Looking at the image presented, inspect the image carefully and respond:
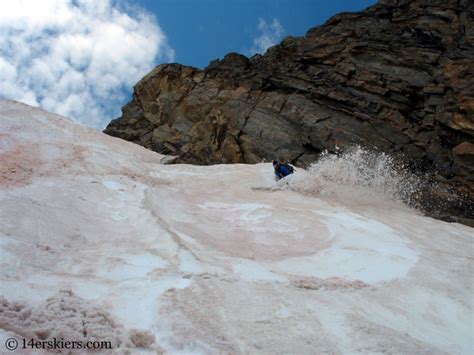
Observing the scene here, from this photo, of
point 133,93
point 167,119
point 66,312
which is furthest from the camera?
point 133,93

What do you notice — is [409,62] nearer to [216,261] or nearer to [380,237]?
[380,237]

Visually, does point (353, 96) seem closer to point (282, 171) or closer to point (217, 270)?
point (282, 171)

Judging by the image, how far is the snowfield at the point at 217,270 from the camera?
5.45 metres

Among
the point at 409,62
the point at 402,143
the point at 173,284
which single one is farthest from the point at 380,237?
the point at 409,62

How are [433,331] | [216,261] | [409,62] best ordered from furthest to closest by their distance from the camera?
[409,62] → [216,261] → [433,331]

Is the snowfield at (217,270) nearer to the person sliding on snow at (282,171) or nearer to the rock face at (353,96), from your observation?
the person sliding on snow at (282,171)

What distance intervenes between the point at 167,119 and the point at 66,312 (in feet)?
95.8

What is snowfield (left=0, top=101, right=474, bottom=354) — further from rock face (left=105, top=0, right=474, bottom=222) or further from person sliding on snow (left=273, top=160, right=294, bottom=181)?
rock face (left=105, top=0, right=474, bottom=222)

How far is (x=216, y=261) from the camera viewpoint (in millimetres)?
8086

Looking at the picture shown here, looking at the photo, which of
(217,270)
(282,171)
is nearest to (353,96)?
(282,171)

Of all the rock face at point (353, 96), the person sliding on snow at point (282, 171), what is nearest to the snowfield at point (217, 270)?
the person sliding on snow at point (282, 171)

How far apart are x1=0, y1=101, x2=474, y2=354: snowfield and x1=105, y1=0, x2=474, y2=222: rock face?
1063 cm

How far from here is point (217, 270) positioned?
751 cm

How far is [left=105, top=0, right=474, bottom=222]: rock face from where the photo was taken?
76.1 ft
